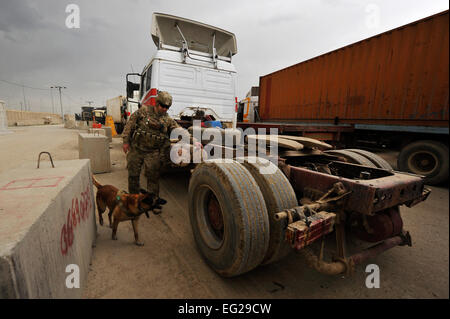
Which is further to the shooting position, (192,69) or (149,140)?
(192,69)

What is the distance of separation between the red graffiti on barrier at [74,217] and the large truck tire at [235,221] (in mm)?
1083

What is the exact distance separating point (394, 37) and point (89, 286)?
2.79 metres

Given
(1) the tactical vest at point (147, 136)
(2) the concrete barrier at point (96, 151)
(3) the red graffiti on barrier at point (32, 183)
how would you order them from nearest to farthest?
(3) the red graffiti on barrier at point (32, 183), (1) the tactical vest at point (147, 136), (2) the concrete barrier at point (96, 151)

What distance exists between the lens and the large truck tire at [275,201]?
177 cm

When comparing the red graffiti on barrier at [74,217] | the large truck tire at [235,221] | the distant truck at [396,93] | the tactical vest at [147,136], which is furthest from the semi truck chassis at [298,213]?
the tactical vest at [147,136]

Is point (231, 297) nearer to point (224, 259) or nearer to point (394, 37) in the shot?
point (224, 259)

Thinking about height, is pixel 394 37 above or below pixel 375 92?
above

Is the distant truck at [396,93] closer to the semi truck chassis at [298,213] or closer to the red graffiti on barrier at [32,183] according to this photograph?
the semi truck chassis at [298,213]

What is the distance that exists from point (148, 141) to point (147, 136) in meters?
0.08

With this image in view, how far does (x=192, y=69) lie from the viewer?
500 centimetres

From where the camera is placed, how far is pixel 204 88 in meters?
5.15

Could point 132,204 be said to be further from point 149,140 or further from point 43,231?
point 149,140

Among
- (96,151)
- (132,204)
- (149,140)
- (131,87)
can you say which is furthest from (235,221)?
(131,87)
